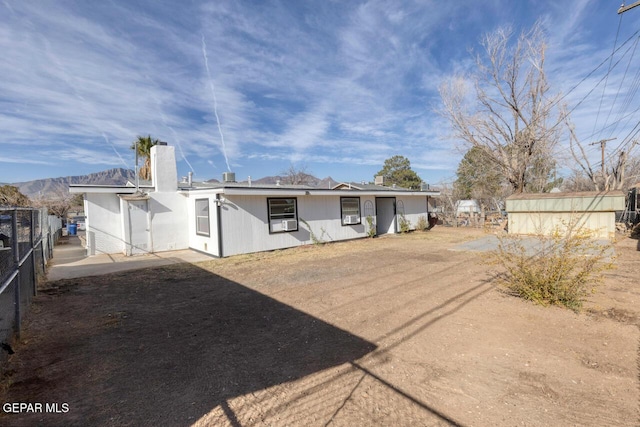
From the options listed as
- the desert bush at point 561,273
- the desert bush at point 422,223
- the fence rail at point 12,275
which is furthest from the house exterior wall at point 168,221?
the desert bush at point 422,223

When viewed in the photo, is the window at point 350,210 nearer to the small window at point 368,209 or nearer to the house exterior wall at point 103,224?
the small window at point 368,209

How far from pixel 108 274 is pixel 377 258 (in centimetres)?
772

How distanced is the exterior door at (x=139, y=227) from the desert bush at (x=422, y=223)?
14062mm

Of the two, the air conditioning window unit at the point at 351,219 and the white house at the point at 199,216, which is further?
the air conditioning window unit at the point at 351,219

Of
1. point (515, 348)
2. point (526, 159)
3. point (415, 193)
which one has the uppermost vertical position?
point (526, 159)

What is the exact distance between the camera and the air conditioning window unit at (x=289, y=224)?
11898 mm

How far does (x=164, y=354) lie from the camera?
3602mm

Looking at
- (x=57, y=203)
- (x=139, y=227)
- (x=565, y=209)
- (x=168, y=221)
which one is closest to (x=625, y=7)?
(x=565, y=209)

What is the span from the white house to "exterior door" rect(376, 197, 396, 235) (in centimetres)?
429

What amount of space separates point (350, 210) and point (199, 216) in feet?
22.3

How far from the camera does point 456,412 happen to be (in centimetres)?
248

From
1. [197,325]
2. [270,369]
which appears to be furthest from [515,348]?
[197,325]

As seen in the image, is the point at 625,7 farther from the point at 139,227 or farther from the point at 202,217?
the point at 139,227

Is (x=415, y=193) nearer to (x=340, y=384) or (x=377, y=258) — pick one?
(x=377, y=258)
